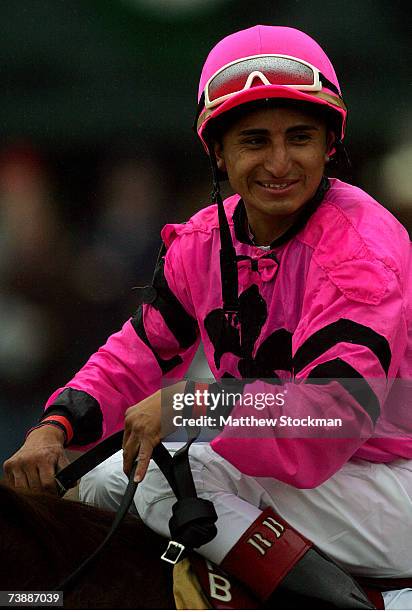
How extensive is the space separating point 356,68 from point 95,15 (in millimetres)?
1072

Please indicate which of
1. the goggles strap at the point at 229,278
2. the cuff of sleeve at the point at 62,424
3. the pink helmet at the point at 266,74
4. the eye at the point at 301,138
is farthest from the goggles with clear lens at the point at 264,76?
the cuff of sleeve at the point at 62,424

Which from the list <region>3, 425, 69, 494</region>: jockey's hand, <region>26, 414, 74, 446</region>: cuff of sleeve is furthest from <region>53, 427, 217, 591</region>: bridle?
<region>26, 414, 74, 446</region>: cuff of sleeve

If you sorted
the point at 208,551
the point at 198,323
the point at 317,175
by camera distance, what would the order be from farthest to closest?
the point at 198,323 < the point at 317,175 < the point at 208,551

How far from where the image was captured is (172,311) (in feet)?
7.24

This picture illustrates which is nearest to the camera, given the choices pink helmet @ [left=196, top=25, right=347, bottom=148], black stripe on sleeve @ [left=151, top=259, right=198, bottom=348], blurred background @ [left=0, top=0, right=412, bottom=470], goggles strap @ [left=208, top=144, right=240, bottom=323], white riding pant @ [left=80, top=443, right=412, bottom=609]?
white riding pant @ [left=80, top=443, right=412, bottom=609]

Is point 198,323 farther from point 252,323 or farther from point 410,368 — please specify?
point 410,368

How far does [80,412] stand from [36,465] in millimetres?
243

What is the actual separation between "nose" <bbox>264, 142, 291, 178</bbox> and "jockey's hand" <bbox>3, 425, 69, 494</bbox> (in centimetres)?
82

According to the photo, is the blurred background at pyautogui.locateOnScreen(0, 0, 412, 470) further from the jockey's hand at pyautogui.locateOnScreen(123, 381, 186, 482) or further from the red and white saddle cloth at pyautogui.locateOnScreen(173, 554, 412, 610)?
the red and white saddle cloth at pyautogui.locateOnScreen(173, 554, 412, 610)

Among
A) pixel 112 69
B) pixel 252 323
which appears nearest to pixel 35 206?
pixel 112 69

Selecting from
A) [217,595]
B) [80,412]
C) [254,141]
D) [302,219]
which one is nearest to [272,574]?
[217,595]

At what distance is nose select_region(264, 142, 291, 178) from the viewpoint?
6.13 feet

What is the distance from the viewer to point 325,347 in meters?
1.64

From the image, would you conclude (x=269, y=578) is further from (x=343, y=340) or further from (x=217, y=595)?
(x=343, y=340)
